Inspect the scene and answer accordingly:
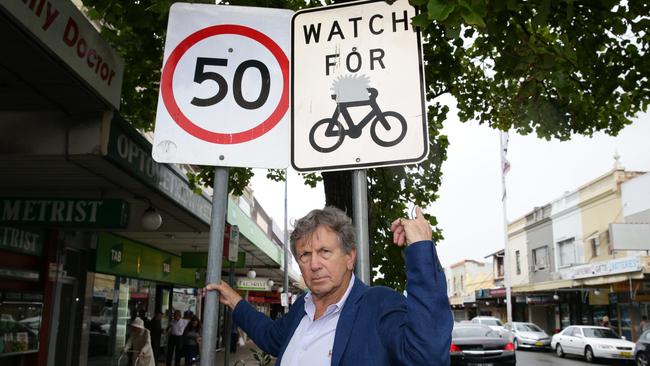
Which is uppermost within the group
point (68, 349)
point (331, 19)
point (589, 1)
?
point (589, 1)

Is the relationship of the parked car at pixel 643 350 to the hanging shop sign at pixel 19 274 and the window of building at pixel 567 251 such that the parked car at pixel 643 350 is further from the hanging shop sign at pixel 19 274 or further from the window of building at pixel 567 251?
the hanging shop sign at pixel 19 274

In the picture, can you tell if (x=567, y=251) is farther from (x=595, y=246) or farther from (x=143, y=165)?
(x=143, y=165)

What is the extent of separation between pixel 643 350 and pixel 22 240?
59.9 ft

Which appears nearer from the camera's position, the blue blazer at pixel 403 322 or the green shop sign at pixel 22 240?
the blue blazer at pixel 403 322

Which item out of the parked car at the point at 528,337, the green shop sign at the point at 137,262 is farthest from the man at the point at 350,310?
the parked car at the point at 528,337

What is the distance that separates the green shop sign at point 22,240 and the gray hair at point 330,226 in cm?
836

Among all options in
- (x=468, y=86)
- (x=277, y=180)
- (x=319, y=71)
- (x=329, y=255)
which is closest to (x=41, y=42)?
(x=319, y=71)

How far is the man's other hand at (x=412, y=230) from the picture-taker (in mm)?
1825

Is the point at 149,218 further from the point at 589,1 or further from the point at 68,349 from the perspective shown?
the point at 589,1

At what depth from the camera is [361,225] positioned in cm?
227

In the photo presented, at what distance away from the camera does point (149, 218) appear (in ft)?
29.8

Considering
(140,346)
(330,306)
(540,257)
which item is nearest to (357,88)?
(330,306)

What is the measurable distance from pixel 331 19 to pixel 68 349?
11114 mm

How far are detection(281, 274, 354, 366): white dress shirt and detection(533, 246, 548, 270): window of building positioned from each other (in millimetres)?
33220
